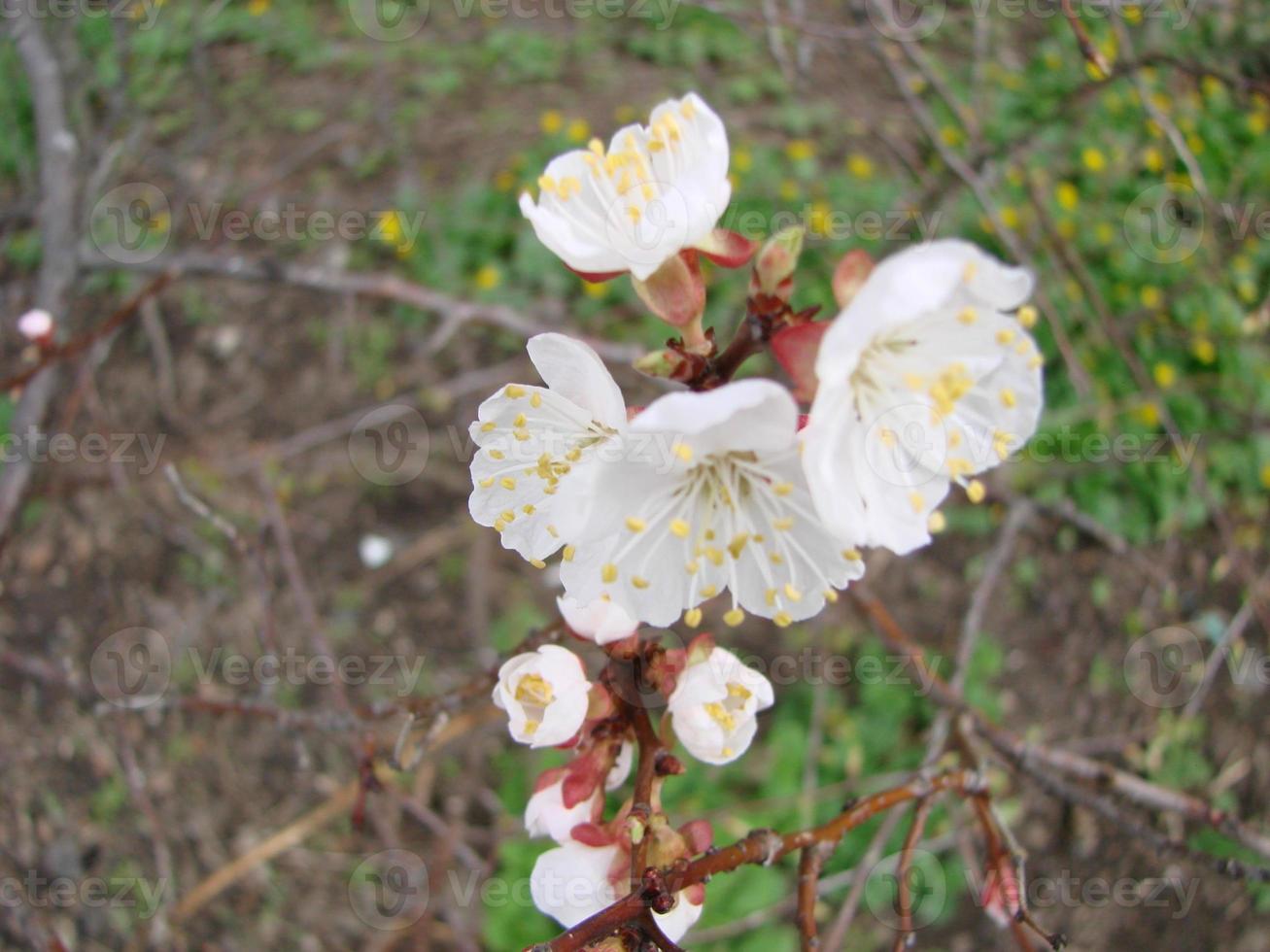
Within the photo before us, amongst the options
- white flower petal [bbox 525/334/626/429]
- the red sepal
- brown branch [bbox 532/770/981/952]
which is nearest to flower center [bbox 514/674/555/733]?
brown branch [bbox 532/770/981/952]

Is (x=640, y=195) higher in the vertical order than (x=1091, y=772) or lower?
higher

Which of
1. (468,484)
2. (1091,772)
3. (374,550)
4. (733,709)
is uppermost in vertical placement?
(733,709)

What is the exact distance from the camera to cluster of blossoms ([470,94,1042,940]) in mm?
990

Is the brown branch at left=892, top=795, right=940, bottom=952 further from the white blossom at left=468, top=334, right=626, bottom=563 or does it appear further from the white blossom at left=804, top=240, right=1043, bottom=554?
the white blossom at left=468, top=334, right=626, bottom=563

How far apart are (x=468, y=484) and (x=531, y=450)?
203cm

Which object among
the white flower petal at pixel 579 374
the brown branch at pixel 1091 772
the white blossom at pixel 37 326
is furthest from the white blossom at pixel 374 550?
the white flower petal at pixel 579 374

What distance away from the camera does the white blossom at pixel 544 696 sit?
3.56 ft

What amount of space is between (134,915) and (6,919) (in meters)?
0.34

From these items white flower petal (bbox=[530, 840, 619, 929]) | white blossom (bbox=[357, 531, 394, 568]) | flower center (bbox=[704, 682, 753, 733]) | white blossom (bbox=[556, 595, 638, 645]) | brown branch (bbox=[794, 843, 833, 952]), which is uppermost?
white blossom (bbox=[556, 595, 638, 645])

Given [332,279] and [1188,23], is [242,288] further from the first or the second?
[1188,23]

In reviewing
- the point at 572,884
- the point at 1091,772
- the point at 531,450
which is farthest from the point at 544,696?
the point at 1091,772

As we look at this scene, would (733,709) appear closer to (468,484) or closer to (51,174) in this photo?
(468,484)

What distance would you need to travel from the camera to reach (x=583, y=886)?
3.56 ft

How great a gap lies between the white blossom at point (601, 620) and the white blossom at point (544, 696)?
0.05 meters
